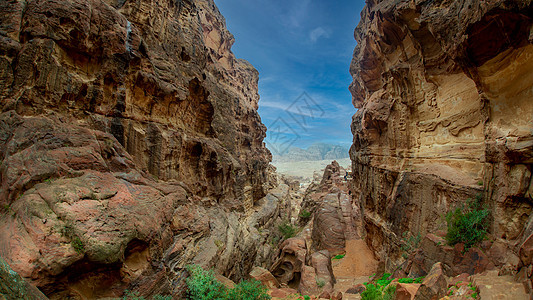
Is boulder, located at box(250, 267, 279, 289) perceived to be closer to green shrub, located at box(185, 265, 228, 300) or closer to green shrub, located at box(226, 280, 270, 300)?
green shrub, located at box(226, 280, 270, 300)

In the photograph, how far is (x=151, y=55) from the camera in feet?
40.9

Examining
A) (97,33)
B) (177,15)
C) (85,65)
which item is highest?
(177,15)

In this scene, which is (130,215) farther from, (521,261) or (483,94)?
(483,94)

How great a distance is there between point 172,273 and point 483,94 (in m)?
15.1

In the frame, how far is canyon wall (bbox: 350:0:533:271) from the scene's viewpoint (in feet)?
24.1

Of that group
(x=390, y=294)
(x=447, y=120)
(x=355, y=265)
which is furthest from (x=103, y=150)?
(x=355, y=265)

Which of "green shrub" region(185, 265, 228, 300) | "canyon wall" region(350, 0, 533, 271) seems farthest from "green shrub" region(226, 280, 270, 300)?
"canyon wall" region(350, 0, 533, 271)

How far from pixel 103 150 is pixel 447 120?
17941 mm

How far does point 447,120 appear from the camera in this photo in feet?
38.5

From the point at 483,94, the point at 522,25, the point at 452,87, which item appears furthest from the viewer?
the point at 452,87

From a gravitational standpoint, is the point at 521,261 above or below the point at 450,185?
below

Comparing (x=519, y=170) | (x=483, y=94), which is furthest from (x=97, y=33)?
(x=519, y=170)

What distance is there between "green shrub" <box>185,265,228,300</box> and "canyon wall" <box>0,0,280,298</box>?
488mm

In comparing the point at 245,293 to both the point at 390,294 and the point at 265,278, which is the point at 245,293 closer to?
the point at 390,294
